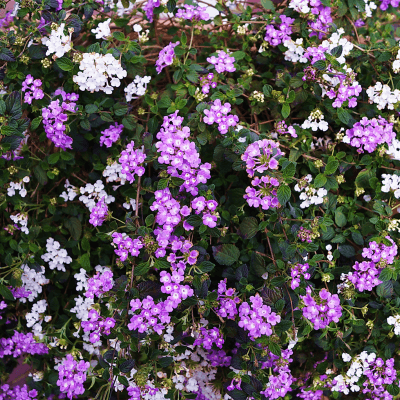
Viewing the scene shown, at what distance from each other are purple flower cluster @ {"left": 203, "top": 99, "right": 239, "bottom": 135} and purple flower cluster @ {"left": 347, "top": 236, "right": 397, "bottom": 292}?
491 millimetres

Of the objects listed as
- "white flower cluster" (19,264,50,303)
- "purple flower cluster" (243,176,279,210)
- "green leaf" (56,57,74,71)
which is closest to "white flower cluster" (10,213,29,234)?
"white flower cluster" (19,264,50,303)

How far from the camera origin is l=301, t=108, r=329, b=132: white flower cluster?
124 centimetres

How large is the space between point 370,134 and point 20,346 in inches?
48.6

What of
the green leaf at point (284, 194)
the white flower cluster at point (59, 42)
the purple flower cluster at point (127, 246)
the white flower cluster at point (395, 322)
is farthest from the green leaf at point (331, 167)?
the white flower cluster at point (59, 42)

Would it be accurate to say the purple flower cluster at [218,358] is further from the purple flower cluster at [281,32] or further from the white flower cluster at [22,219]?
the purple flower cluster at [281,32]

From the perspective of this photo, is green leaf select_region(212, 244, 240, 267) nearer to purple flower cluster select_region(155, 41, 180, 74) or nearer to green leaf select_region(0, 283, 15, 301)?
purple flower cluster select_region(155, 41, 180, 74)

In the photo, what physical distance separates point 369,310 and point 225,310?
1.57ft

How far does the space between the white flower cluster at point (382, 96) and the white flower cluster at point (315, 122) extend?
152mm

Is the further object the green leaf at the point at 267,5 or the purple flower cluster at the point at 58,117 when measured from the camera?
the green leaf at the point at 267,5

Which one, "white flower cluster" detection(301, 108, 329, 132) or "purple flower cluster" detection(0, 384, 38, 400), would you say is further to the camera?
"purple flower cluster" detection(0, 384, 38, 400)

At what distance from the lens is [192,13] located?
1272 millimetres

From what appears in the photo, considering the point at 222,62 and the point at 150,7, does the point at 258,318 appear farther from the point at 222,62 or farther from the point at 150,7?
the point at 150,7

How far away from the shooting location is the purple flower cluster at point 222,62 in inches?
47.6

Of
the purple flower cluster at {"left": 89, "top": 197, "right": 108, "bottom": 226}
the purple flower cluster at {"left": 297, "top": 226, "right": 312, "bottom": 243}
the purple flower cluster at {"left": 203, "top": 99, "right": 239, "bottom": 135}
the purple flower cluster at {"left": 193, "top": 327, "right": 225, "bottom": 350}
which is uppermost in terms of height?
the purple flower cluster at {"left": 203, "top": 99, "right": 239, "bottom": 135}
